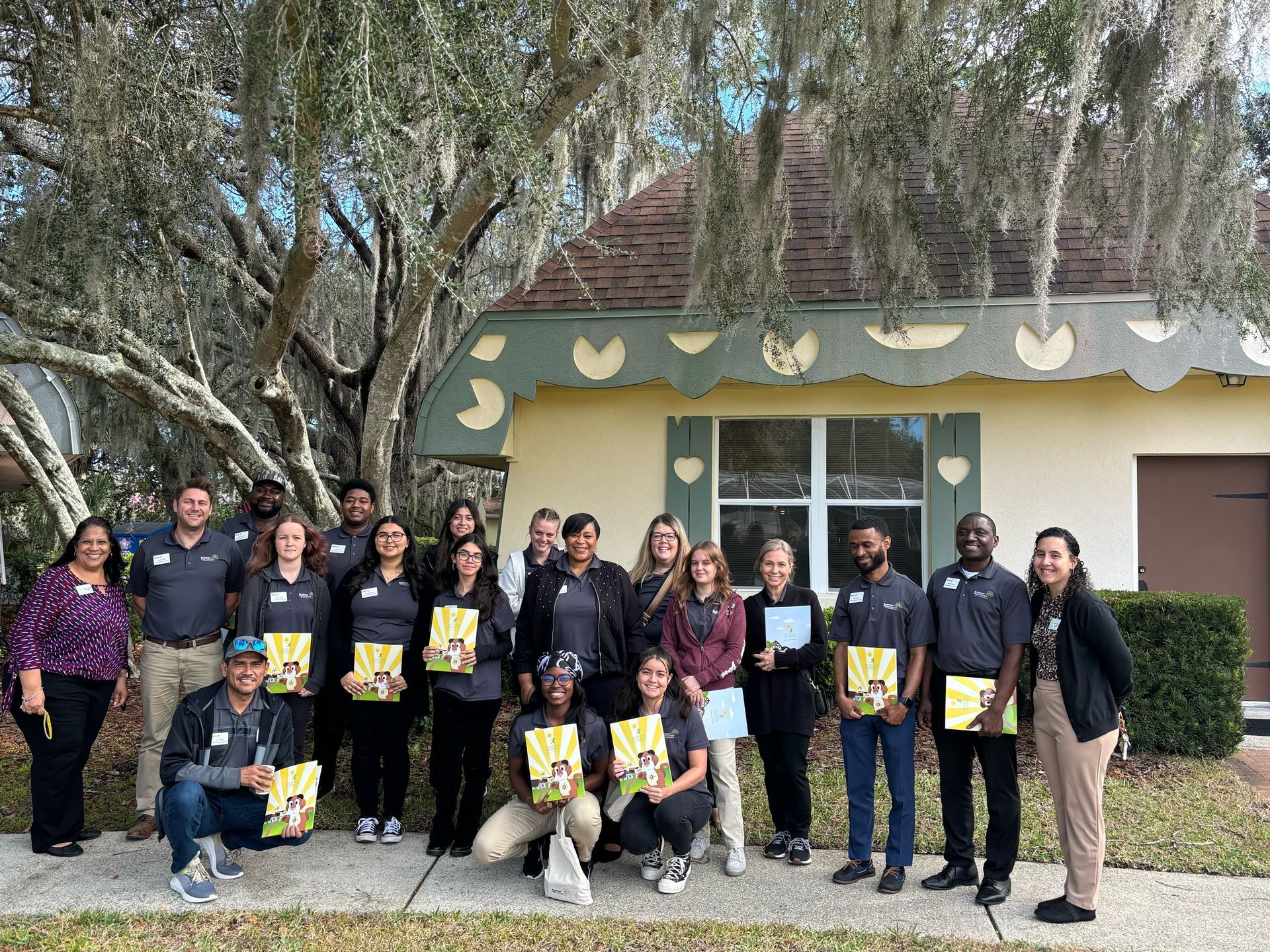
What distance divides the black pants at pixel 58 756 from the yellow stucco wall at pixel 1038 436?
3.94 meters

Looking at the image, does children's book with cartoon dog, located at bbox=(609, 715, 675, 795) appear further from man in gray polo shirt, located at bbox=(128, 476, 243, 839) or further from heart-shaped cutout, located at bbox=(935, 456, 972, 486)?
heart-shaped cutout, located at bbox=(935, 456, 972, 486)

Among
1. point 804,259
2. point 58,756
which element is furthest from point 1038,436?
point 58,756

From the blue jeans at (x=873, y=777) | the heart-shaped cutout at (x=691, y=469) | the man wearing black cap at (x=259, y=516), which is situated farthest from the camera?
the heart-shaped cutout at (x=691, y=469)

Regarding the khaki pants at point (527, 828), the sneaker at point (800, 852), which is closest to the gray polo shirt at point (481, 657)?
the khaki pants at point (527, 828)

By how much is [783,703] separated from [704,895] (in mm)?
942

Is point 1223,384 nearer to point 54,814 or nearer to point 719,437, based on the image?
point 719,437

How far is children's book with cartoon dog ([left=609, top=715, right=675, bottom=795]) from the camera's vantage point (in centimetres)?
438

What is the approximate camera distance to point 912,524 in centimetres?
824

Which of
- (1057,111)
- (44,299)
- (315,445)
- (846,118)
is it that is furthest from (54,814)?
(315,445)

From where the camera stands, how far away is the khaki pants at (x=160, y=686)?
518 centimetres

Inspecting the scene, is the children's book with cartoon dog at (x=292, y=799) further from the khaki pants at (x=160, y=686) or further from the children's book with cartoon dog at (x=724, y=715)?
the children's book with cartoon dog at (x=724, y=715)

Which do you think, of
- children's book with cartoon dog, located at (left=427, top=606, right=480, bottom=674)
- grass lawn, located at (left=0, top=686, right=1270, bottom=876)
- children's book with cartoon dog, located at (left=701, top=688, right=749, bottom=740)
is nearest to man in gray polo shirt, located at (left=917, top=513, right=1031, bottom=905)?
grass lawn, located at (left=0, top=686, right=1270, bottom=876)

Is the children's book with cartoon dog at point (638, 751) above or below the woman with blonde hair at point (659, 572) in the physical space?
below

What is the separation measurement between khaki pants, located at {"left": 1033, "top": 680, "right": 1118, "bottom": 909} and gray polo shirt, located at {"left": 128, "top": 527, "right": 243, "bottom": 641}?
4112 mm
